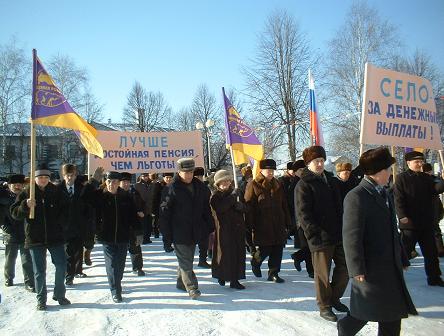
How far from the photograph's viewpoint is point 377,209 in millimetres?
3195

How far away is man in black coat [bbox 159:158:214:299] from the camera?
540 cm

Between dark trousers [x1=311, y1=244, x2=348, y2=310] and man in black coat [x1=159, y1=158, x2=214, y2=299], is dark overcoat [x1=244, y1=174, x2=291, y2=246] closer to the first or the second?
man in black coat [x1=159, y1=158, x2=214, y2=299]

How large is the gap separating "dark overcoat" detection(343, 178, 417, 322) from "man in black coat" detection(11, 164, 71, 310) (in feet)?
12.8

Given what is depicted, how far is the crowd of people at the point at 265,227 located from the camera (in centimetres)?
317

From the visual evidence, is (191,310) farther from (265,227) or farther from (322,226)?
(322,226)

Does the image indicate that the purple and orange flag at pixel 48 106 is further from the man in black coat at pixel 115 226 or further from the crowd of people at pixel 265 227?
the man in black coat at pixel 115 226

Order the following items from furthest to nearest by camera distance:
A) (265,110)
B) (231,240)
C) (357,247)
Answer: (265,110)
(231,240)
(357,247)

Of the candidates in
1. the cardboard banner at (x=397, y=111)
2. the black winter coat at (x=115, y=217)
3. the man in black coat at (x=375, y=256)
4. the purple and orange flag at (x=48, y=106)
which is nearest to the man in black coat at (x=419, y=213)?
the cardboard banner at (x=397, y=111)

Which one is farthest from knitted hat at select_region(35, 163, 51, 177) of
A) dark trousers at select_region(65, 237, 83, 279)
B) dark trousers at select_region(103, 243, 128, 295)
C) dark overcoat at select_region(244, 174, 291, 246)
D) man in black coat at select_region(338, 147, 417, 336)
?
man in black coat at select_region(338, 147, 417, 336)

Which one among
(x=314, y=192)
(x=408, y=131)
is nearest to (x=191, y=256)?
(x=314, y=192)

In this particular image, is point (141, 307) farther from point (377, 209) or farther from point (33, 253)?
point (377, 209)

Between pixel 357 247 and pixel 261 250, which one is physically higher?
pixel 357 247

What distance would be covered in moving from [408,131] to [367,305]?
3745mm

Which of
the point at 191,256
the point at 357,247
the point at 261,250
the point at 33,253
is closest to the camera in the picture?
the point at 357,247
